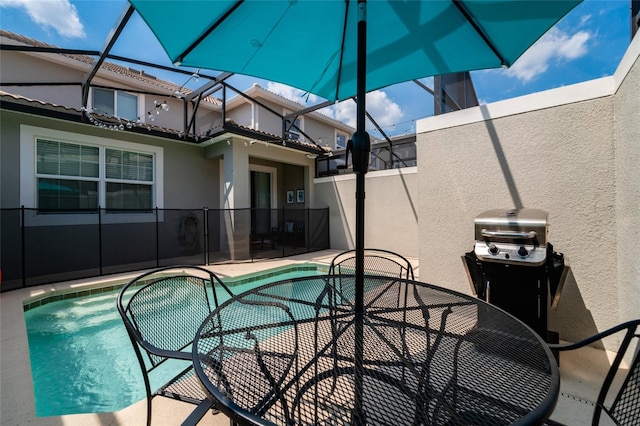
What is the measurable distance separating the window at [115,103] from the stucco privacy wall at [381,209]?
5.43 m

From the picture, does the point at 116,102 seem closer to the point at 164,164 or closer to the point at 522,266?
the point at 164,164

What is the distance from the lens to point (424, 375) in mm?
1000

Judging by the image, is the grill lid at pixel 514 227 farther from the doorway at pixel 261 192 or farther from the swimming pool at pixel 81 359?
the doorway at pixel 261 192

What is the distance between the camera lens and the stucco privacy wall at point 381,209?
6695mm

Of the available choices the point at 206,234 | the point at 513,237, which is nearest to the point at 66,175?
the point at 206,234

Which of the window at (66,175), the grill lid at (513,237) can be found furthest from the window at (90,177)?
the grill lid at (513,237)

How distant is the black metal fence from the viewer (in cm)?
460

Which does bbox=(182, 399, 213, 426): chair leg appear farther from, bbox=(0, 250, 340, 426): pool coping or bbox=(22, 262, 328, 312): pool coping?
bbox=(22, 262, 328, 312): pool coping

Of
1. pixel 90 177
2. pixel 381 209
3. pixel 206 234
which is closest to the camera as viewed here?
pixel 90 177

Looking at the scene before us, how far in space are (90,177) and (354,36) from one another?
257 inches

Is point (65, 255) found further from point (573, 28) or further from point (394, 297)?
point (573, 28)

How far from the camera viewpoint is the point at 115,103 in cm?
677

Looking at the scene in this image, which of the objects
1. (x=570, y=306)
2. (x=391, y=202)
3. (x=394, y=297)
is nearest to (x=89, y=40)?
(x=394, y=297)

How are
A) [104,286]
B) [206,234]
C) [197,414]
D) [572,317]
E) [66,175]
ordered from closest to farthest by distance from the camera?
[197,414]
[572,317]
[104,286]
[66,175]
[206,234]
